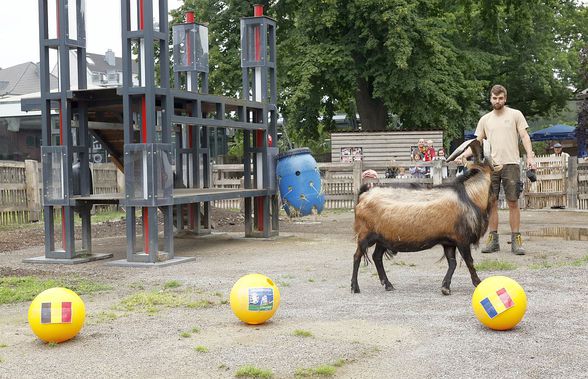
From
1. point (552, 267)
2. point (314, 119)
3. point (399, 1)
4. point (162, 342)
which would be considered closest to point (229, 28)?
point (314, 119)

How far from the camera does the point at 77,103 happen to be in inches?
450

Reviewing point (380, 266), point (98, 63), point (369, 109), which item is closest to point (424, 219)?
point (380, 266)

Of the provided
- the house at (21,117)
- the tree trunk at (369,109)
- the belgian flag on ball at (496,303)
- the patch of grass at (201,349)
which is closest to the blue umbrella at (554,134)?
the tree trunk at (369,109)

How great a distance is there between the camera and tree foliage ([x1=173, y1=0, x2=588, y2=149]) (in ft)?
89.7

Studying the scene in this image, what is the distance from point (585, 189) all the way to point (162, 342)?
52.6 ft

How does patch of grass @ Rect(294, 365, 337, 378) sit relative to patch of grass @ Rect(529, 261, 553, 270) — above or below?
below

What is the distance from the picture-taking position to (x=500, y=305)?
19.9ft

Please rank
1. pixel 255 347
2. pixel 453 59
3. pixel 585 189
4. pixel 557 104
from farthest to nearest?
pixel 557 104
pixel 453 59
pixel 585 189
pixel 255 347

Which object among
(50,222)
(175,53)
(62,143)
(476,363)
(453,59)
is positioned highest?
(453,59)

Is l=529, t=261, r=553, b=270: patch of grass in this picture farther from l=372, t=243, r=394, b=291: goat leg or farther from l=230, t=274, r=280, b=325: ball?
l=230, t=274, r=280, b=325: ball

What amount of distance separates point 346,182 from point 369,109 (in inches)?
393

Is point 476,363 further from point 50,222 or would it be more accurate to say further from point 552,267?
point 50,222

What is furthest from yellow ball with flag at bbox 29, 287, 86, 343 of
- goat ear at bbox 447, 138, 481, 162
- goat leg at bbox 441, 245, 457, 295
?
goat ear at bbox 447, 138, 481, 162

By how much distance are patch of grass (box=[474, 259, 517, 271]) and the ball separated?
3.56m
